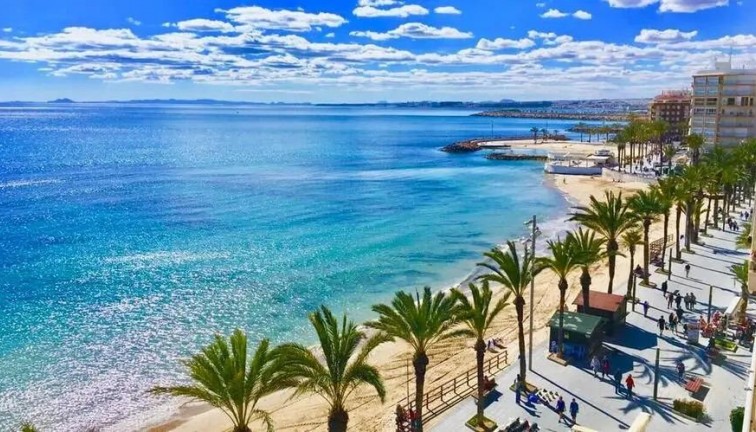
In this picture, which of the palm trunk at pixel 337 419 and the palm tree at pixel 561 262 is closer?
the palm trunk at pixel 337 419

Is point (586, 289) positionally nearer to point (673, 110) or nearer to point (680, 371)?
point (680, 371)

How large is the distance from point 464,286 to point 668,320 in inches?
637

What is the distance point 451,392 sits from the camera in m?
26.7

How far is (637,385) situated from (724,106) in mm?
89574

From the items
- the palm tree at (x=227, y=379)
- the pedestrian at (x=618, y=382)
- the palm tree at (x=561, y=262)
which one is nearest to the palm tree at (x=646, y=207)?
the palm tree at (x=561, y=262)

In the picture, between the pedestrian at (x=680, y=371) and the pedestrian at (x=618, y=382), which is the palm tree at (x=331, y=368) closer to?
the pedestrian at (x=618, y=382)

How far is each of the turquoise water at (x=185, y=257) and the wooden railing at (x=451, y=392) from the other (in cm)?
1191

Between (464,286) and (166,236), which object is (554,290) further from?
(166,236)

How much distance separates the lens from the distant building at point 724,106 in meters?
95.9

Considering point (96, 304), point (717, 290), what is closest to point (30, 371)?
point (96, 304)

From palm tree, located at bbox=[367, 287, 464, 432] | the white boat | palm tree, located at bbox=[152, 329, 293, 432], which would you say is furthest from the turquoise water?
palm tree, located at bbox=[367, 287, 464, 432]

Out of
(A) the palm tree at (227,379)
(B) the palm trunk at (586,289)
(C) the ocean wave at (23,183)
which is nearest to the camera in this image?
(A) the palm tree at (227,379)

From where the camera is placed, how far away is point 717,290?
38.6 metres

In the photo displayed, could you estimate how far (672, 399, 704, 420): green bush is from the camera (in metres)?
22.7
